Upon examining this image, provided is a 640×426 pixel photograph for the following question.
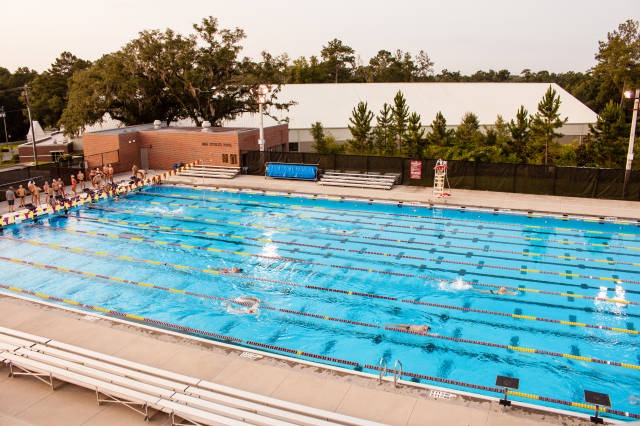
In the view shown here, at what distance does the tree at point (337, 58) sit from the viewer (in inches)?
3716

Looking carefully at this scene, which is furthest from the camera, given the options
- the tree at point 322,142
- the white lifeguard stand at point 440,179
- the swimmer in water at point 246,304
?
the tree at point 322,142

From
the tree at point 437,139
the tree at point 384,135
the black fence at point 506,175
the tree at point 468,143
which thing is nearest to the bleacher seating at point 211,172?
the black fence at point 506,175

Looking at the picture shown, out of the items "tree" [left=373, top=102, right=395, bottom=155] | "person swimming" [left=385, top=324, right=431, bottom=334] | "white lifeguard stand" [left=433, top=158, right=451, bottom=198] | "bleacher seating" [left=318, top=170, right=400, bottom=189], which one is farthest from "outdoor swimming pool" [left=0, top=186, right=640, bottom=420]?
"tree" [left=373, top=102, right=395, bottom=155]

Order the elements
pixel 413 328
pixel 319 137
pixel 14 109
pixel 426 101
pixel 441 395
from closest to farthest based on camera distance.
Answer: pixel 441 395
pixel 413 328
pixel 319 137
pixel 426 101
pixel 14 109

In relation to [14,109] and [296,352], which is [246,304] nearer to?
[296,352]

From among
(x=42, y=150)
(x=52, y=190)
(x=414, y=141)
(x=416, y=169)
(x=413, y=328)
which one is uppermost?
(x=414, y=141)

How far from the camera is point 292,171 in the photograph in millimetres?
27469

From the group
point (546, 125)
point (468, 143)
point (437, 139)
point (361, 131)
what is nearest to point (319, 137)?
point (361, 131)

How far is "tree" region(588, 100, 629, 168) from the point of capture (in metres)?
25.8

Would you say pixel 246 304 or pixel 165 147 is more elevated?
pixel 165 147

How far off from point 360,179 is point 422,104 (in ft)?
60.3

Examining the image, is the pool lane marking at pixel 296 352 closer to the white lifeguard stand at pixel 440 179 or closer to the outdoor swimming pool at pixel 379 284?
the outdoor swimming pool at pixel 379 284

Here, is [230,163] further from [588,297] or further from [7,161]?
[7,161]

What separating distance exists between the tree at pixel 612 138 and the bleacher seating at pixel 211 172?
66.2 feet
